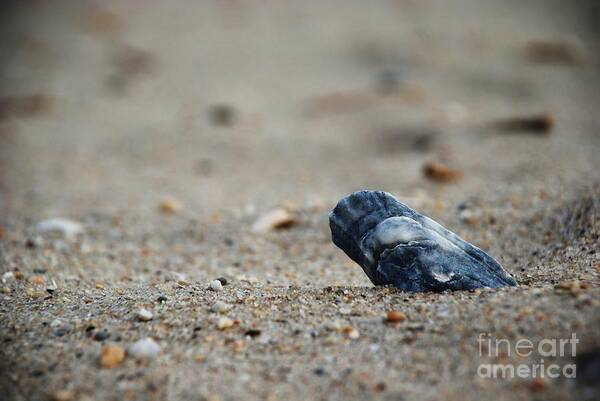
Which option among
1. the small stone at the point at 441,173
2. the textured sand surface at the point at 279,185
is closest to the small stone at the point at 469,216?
the textured sand surface at the point at 279,185

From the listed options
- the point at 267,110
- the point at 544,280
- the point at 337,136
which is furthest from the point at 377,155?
the point at 544,280

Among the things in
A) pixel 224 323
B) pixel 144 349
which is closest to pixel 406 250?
pixel 224 323

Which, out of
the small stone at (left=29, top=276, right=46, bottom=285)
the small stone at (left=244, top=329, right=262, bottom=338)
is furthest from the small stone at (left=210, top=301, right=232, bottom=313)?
the small stone at (left=29, top=276, right=46, bottom=285)

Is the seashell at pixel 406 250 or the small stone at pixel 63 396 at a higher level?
the seashell at pixel 406 250

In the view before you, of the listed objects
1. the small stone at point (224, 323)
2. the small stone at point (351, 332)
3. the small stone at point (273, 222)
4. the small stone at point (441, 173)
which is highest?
the small stone at point (351, 332)

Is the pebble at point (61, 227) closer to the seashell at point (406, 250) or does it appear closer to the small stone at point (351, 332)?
the seashell at point (406, 250)

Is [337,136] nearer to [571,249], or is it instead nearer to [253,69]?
[253,69]

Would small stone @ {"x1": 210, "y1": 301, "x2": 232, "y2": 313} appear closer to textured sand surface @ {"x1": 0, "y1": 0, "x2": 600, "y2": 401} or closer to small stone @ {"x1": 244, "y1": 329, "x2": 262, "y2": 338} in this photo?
textured sand surface @ {"x1": 0, "y1": 0, "x2": 600, "y2": 401}
